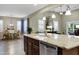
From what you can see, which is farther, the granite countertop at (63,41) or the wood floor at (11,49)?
the wood floor at (11,49)

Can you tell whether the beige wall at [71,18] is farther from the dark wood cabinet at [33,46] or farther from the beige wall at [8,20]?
the dark wood cabinet at [33,46]

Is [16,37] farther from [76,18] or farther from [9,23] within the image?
[76,18]

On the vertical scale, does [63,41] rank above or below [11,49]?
above

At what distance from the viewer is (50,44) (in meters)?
2.26

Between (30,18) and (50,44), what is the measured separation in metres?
4.47

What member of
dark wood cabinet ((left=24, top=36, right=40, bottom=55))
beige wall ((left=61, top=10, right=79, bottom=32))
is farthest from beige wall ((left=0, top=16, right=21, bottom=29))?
dark wood cabinet ((left=24, top=36, right=40, bottom=55))

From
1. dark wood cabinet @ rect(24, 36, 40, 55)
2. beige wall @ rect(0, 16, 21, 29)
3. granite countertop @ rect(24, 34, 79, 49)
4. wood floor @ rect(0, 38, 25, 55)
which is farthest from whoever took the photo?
beige wall @ rect(0, 16, 21, 29)

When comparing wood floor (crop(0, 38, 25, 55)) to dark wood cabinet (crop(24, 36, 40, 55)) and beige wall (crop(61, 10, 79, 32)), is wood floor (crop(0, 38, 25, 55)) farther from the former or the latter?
beige wall (crop(61, 10, 79, 32))

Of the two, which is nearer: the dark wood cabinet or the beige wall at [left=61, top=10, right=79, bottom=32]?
the dark wood cabinet

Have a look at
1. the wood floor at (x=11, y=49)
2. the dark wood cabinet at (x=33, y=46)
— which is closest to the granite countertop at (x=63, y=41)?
the dark wood cabinet at (x=33, y=46)

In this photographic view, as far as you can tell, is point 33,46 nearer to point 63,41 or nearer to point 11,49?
point 63,41

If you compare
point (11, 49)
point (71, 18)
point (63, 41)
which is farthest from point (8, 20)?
point (63, 41)

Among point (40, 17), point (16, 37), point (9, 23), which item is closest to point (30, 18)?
point (40, 17)
